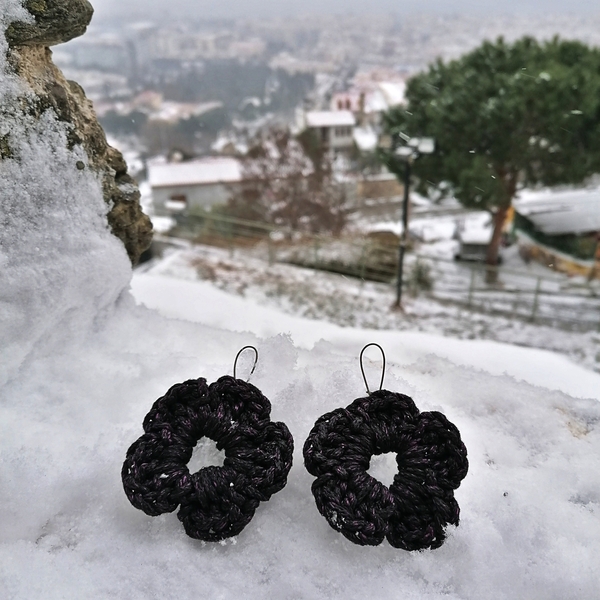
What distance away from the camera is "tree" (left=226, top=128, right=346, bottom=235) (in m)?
9.34

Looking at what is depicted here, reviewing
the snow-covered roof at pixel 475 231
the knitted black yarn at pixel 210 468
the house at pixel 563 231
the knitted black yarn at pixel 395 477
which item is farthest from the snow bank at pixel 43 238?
the snow-covered roof at pixel 475 231

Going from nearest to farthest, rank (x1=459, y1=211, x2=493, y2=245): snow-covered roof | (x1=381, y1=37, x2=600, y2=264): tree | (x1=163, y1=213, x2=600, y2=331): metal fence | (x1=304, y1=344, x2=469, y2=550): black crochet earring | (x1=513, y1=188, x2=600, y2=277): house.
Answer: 1. (x1=304, y1=344, x2=469, y2=550): black crochet earring
2. (x1=163, y1=213, x2=600, y2=331): metal fence
3. (x1=381, y1=37, x2=600, y2=264): tree
4. (x1=513, y1=188, x2=600, y2=277): house
5. (x1=459, y1=211, x2=493, y2=245): snow-covered roof

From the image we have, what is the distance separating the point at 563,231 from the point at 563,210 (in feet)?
3.56

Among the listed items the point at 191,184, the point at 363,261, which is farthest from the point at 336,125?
the point at 363,261

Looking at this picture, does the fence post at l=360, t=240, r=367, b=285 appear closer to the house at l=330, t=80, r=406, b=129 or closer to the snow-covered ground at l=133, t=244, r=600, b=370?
the snow-covered ground at l=133, t=244, r=600, b=370

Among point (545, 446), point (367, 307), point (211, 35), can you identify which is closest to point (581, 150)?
point (367, 307)

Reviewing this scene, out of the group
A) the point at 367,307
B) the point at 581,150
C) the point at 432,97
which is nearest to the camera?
the point at 367,307

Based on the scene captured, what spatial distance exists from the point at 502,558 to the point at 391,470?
226 millimetres

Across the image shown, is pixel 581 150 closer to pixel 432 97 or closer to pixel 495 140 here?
pixel 495 140

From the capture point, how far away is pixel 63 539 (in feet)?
2.77

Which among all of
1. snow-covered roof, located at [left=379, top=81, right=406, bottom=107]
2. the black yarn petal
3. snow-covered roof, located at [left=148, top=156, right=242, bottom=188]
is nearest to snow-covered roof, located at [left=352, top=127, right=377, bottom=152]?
snow-covered roof, located at [left=379, top=81, right=406, bottom=107]

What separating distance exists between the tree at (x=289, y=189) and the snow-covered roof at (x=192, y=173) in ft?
7.08

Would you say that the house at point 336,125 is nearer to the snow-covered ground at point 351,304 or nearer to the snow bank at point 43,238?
the snow-covered ground at point 351,304

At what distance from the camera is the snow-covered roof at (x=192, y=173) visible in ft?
41.3
